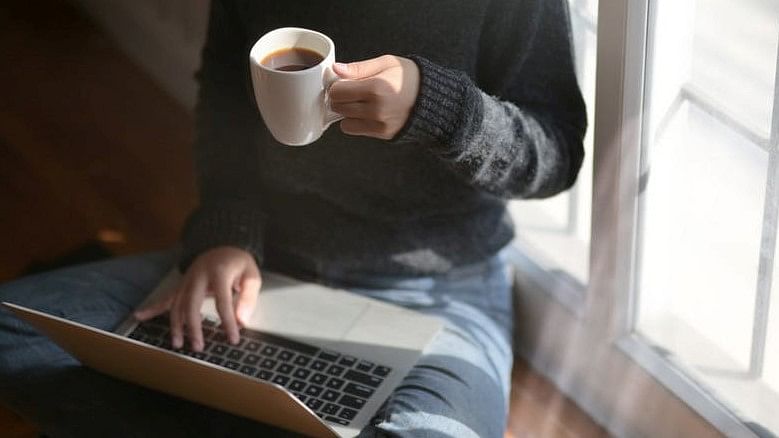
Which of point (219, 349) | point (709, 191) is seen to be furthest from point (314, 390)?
point (709, 191)

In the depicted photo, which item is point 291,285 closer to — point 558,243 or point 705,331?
point 558,243

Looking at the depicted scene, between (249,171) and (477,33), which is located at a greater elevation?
(477,33)

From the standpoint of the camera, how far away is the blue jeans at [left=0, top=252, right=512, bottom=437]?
4.32ft

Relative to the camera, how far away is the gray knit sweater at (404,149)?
122cm

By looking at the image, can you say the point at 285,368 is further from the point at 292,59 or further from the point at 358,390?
the point at 292,59

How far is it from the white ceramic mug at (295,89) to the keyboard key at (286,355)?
362 mm

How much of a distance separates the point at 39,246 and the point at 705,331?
3.74 feet

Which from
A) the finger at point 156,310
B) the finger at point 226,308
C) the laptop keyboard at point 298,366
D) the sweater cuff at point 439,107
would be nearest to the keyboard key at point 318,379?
the laptop keyboard at point 298,366

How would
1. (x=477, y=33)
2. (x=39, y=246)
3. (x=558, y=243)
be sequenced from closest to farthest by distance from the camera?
(x=477, y=33) → (x=558, y=243) → (x=39, y=246)

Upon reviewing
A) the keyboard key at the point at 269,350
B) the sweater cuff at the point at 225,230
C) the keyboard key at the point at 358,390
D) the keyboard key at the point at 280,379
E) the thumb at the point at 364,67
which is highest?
the thumb at the point at 364,67

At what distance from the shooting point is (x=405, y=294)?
4.81ft

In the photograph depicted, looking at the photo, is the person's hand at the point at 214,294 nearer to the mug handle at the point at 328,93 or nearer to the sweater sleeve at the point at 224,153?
the sweater sleeve at the point at 224,153

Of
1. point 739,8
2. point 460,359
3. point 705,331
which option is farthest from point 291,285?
point 739,8

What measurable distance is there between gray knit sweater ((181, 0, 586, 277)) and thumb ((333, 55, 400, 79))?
1.2 inches
